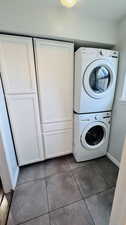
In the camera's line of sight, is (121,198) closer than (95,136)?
Yes

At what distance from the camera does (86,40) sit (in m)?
1.39

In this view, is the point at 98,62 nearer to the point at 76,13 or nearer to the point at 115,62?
the point at 115,62

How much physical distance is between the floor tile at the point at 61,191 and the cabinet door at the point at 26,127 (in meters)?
0.45

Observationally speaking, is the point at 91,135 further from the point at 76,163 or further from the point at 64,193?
the point at 64,193

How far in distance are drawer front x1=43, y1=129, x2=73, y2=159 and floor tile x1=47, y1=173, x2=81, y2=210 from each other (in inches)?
14.6

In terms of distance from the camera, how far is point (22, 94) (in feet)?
4.50

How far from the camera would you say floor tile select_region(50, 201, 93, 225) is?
1027 mm

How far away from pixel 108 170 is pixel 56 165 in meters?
0.89

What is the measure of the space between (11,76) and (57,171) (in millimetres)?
1600

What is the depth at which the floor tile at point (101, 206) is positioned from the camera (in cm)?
105

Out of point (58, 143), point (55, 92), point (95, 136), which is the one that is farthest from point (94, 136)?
point (55, 92)

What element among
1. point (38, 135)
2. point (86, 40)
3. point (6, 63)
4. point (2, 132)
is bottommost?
point (38, 135)

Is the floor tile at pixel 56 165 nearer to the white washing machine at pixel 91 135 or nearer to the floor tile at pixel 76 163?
the floor tile at pixel 76 163

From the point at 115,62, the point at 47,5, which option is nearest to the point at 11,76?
the point at 47,5
